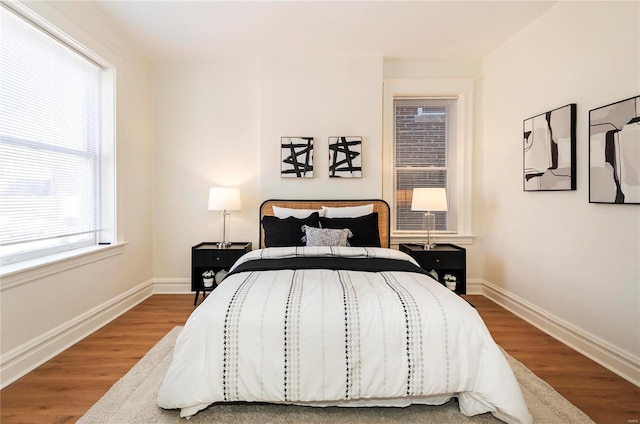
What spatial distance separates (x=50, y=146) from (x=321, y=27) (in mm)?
2527

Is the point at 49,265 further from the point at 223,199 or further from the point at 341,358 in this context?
the point at 341,358

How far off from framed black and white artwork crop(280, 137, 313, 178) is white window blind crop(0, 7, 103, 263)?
1.84 m

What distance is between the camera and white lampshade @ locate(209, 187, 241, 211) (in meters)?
3.34

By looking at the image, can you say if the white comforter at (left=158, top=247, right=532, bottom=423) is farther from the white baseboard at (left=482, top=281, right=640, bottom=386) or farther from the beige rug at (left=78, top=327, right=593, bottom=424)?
the white baseboard at (left=482, top=281, right=640, bottom=386)

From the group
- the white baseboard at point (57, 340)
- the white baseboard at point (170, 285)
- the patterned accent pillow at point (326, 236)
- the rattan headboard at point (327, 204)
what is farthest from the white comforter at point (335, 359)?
the white baseboard at point (170, 285)

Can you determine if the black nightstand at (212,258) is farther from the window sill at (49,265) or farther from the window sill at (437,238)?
the window sill at (437,238)

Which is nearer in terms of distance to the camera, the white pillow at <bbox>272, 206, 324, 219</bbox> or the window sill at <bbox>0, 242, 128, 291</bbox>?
the window sill at <bbox>0, 242, 128, 291</bbox>

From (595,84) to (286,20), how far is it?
255 centimetres

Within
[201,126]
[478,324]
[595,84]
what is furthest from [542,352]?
[201,126]

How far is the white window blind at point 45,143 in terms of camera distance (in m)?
2.08

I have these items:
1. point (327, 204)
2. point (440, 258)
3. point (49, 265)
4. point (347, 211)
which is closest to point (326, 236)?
point (347, 211)

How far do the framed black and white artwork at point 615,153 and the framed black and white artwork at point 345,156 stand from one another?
2.05 meters

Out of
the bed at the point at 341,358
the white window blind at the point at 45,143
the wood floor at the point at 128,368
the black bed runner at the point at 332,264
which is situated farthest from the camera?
the black bed runner at the point at 332,264

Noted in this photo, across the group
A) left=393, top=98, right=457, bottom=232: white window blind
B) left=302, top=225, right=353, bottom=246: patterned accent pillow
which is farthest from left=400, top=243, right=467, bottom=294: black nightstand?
left=302, top=225, right=353, bottom=246: patterned accent pillow
